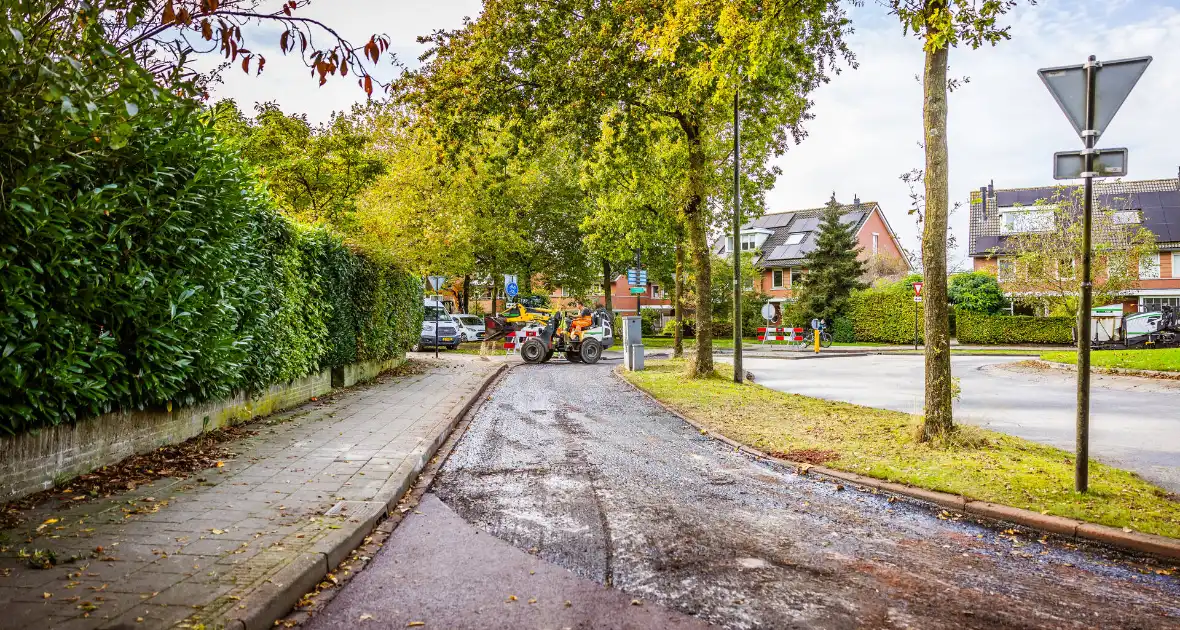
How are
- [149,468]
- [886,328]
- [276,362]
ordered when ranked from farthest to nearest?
[886,328] → [276,362] → [149,468]

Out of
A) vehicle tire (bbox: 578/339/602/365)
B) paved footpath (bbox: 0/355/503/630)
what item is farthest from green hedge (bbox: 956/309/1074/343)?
paved footpath (bbox: 0/355/503/630)

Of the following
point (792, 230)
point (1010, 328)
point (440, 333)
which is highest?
point (792, 230)

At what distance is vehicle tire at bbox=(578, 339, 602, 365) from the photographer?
81.5 feet

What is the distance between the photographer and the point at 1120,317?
29422 millimetres

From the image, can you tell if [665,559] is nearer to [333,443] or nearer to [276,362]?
[333,443]

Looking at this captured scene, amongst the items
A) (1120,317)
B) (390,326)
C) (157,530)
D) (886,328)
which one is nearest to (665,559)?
(157,530)

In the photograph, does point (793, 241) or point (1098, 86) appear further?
point (793, 241)

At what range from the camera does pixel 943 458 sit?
745 cm

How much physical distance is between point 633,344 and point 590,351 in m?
4.14

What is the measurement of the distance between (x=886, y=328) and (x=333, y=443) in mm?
38106

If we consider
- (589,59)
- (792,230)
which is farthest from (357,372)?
(792,230)

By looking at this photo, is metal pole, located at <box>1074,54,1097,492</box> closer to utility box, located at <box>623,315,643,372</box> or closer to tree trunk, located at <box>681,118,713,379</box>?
tree trunk, located at <box>681,118,713,379</box>

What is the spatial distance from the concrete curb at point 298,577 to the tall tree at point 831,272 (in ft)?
133

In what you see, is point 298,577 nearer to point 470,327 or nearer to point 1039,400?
point 1039,400
